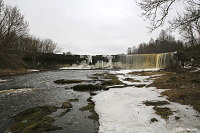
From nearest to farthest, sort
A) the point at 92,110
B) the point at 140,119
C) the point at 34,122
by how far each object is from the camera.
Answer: the point at 140,119
the point at 34,122
the point at 92,110

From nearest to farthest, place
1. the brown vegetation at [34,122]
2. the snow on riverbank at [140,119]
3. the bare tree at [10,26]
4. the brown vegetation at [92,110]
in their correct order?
the snow on riverbank at [140,119] < the brown vegetation at [34,122] < the brown vegetation at [92,110] < the bare tree at [10,26]

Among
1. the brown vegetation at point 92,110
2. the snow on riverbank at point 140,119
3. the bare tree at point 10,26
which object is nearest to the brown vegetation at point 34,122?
the brown vegetation at point 92,110

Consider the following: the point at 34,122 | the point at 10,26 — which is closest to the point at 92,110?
the point at 34,122

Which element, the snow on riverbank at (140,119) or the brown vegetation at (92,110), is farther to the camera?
the brown vegetation at (92,110)

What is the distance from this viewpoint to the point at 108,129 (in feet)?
14.4

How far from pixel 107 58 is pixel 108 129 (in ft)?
110

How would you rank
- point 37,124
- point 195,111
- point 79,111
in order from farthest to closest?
1. point 79,111
2. point 195,111
3. point 37,124

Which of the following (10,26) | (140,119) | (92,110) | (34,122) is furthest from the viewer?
(10,26)

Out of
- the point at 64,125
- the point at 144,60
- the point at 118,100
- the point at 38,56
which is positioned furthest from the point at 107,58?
the point at 64,125

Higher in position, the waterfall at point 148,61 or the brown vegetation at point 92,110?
the waterfall at point 148,61

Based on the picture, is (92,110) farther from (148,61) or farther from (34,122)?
(148,61)

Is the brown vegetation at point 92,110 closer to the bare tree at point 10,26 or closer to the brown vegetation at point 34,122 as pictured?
the brown vegetation at point 34,122

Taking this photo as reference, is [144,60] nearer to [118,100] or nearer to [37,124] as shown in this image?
[118,100]

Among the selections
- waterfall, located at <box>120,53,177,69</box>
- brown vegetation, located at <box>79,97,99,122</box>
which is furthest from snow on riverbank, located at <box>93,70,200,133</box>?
waterfall, located at <box>120,53,177,69</box>
